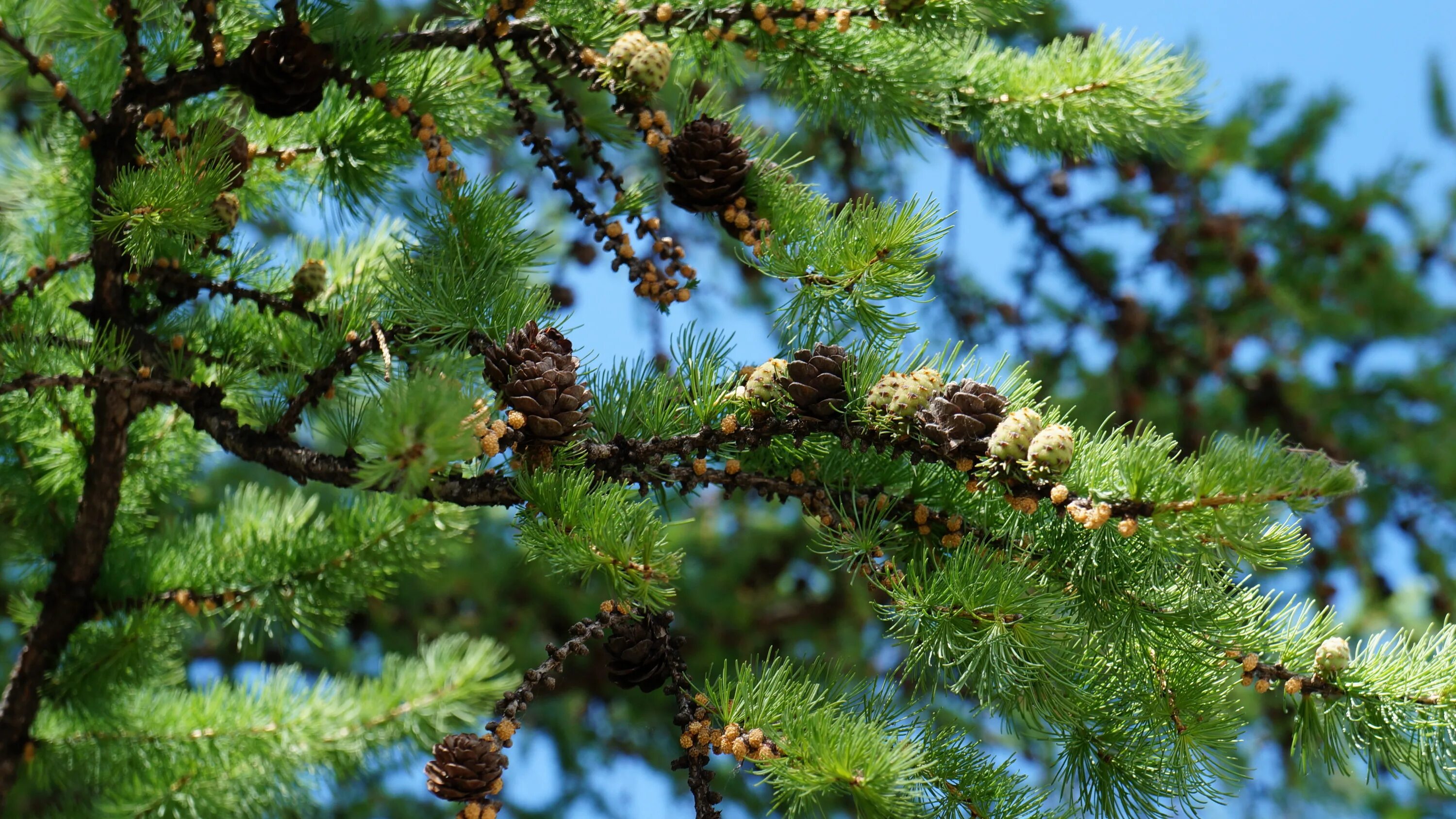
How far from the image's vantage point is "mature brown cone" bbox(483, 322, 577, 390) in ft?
2.59

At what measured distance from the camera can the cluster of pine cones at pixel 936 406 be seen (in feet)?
2.31

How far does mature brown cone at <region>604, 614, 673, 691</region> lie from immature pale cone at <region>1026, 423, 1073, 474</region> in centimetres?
29

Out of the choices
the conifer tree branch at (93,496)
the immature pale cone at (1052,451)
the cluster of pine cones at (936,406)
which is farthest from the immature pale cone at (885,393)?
the conifer tree branch at (93,496)

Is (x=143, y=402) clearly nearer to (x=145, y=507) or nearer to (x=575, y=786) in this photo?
(x=145, y=507)

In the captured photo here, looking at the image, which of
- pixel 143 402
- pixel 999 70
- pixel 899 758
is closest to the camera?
pixel 899 758

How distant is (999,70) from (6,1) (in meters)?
1.01

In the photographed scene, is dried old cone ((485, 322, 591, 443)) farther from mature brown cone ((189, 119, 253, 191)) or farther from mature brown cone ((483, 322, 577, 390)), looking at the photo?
mature brown cone ((189, 119, 253, 191))

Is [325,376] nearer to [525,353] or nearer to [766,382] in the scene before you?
[525,353]

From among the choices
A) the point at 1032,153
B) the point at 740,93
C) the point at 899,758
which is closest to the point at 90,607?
the point at 899,758

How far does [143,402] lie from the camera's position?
3.42 ft

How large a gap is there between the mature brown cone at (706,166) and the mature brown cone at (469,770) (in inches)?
19.3

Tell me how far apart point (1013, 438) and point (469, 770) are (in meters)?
0.41

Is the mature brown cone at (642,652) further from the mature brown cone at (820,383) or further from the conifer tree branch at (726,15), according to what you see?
the conifer tree branch at (726,15)

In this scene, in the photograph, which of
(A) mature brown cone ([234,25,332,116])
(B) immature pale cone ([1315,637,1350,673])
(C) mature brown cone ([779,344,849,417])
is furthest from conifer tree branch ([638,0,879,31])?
(B) immature pale cone ([1315,637,1350,673])
